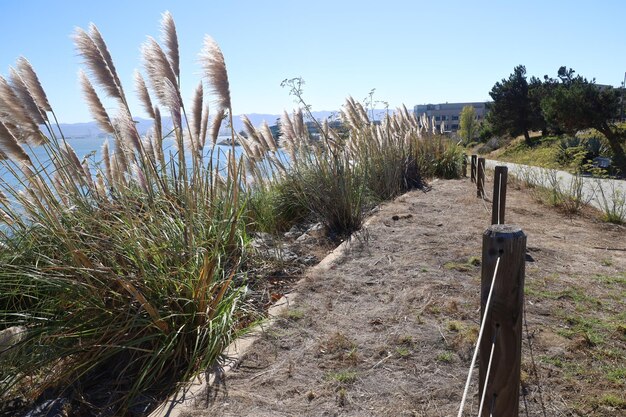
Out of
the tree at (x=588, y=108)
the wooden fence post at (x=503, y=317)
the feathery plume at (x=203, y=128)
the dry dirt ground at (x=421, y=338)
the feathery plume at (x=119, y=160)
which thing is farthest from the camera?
the tree at (x=588, y=108)

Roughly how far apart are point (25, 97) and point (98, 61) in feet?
1.51

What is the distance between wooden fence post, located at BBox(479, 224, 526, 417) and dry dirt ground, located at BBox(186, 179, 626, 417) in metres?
0.56


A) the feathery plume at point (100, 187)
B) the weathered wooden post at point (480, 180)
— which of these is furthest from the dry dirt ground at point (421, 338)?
the weathered wooden post at point (480, 180)

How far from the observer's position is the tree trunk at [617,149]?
58.7 feet

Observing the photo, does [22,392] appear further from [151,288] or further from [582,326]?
[582,326]

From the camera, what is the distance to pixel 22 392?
2.49 m

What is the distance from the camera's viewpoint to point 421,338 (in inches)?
113

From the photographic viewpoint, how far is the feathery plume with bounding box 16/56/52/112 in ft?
9.90

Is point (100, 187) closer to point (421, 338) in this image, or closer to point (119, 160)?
point (119, 160)

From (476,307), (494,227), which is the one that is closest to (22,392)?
(494,227)

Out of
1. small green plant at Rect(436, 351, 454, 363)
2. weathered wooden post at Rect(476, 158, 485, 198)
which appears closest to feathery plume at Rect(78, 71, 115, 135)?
small green plant at Rect(436, 351, 454, 363)

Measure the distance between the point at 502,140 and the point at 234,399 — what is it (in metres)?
45.3

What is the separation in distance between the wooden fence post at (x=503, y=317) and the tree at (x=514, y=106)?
40.4 m

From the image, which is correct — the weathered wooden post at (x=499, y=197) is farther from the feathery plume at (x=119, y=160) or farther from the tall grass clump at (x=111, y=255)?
the feathery plume at (x=119, y=160)
